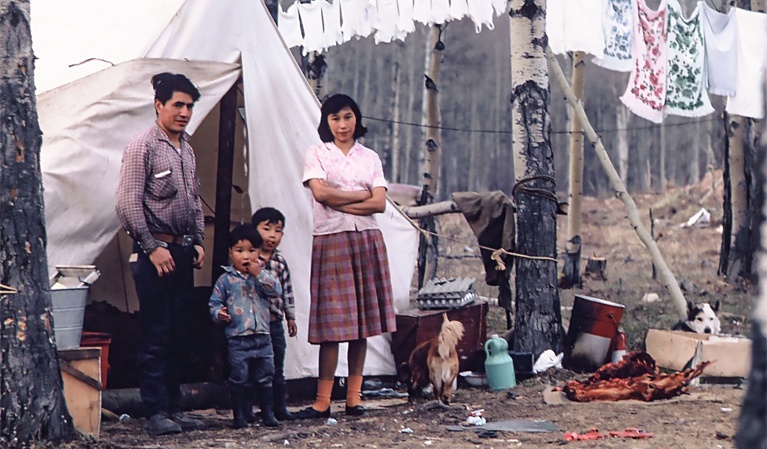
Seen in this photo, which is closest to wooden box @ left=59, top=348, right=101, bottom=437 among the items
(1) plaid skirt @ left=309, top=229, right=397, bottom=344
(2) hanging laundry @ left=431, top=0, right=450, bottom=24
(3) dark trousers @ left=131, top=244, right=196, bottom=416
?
(3) dark trousers @ left=131, top=244, right=196, bottom=416

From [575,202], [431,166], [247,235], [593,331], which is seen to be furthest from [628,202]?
[575,202]

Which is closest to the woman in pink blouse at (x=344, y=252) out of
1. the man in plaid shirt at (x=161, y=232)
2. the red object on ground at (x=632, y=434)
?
the man in plaid shirt at (x=161, y=232)

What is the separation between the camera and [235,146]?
6.27 m

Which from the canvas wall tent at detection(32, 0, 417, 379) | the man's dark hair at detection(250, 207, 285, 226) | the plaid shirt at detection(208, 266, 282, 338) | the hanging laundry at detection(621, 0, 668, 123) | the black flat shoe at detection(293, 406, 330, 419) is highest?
the hanging laundry at detection(621, 0, 668, 123)

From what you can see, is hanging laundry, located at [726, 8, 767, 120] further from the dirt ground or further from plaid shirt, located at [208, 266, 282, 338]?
plaid shirt, located at [208, 266, 282, 338]

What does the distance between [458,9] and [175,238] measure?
489 cm

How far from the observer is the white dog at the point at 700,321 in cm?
716

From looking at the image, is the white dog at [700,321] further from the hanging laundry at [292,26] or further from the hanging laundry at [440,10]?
the hanging laundry at [292,26]

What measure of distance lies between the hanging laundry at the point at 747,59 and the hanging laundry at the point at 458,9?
2565 mm

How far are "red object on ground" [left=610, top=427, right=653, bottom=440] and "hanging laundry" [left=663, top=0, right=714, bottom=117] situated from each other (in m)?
4.56

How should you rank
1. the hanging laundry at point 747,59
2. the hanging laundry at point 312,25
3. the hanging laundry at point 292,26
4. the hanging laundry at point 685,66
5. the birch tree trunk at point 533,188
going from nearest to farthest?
the birch tree trunk at point 533,188 < the hanging laundry at point 685,66 < the hanging laundry at point 747,59 < the hanging laundry at point 312,25 < the hanging laundry at point 292,26

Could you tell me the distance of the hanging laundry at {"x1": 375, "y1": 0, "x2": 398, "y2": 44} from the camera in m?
9.77

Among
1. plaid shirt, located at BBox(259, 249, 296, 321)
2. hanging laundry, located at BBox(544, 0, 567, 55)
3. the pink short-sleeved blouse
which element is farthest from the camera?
hanging laundry, located at BBox(544, 0, 567, 55)

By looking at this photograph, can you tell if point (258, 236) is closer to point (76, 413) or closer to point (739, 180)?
point (76, 413)
